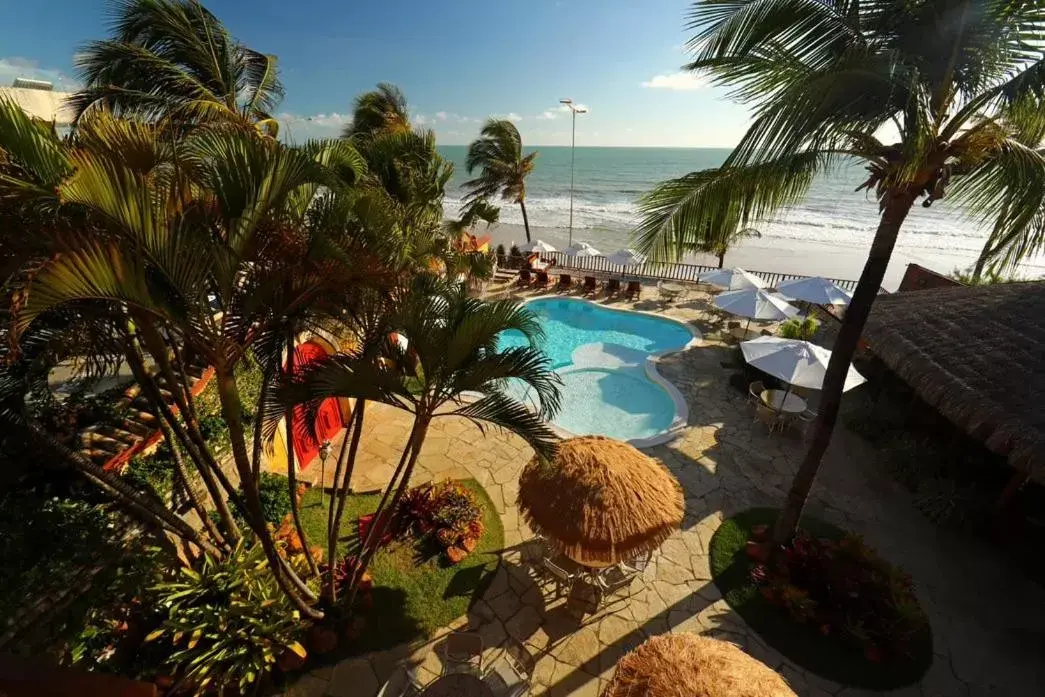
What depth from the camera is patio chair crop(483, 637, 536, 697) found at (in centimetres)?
482

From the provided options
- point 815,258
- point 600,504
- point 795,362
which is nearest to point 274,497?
point 600,504

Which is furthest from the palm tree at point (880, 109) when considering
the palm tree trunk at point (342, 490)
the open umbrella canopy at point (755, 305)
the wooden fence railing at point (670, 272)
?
the wooden fence railing at point (670, 272)

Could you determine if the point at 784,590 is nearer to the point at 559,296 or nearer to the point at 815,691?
the point at 815,691

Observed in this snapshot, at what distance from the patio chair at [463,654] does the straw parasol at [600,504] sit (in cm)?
158

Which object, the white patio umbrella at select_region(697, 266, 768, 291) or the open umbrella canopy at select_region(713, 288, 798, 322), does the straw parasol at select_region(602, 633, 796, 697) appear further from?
the white patio umbrella at select_region(697, 266, 768, 291)

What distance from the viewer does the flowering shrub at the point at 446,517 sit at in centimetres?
693

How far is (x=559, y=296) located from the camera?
19094 millimetres

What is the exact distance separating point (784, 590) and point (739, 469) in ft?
9.94

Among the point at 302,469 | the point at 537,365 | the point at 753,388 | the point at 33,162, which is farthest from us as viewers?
the point at 753,388

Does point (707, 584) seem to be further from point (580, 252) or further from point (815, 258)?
point (815, 258)

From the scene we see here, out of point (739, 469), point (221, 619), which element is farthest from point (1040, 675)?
point (221, 619)

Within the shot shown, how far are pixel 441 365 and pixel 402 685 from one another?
3.97 meters

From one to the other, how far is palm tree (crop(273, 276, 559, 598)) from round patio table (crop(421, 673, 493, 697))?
2.93 m

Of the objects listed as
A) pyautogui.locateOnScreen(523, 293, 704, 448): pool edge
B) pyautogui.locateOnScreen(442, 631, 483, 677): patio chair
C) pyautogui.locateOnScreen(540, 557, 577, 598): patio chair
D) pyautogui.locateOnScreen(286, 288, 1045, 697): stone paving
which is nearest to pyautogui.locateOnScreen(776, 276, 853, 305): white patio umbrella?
pyautogui.locateOnScreen(523, 293, 704, 448): pool edge
